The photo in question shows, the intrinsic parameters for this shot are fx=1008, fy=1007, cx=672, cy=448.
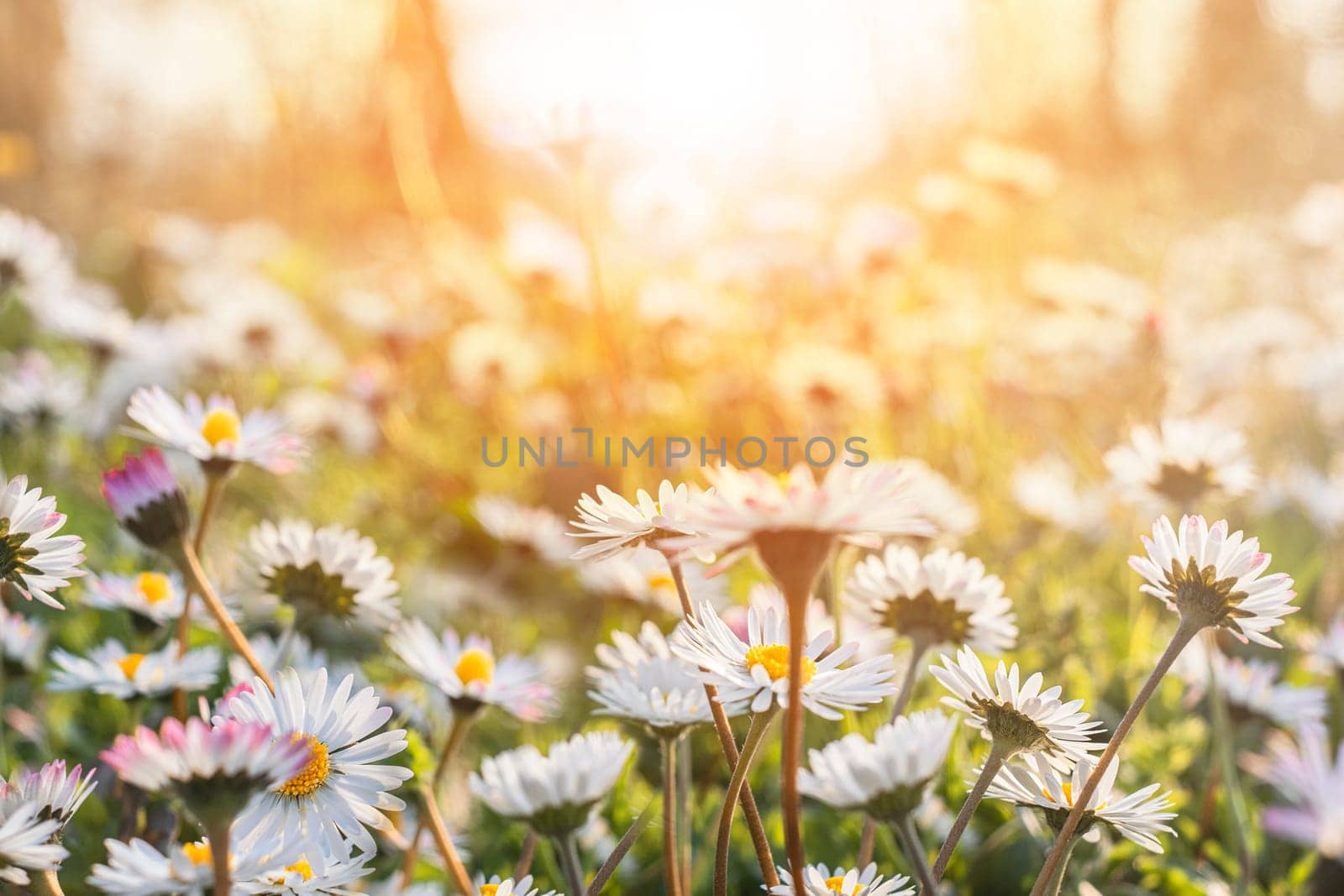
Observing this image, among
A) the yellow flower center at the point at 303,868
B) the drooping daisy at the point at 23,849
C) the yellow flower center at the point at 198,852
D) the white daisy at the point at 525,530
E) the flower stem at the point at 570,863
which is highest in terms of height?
the drooping daisy at the point at 23,849

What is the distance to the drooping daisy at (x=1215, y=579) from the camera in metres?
0.49

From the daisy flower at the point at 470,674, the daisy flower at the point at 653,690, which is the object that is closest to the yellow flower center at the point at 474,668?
the daisy flower at the point at 470,674

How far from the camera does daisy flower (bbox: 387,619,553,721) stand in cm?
64

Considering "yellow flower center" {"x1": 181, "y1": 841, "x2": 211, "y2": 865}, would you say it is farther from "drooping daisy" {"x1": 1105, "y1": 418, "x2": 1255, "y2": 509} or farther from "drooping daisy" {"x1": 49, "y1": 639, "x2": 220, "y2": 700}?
"drooping daisy" {"x1": 1105, "y1": 418, "x2": 1255, "y2": 509}

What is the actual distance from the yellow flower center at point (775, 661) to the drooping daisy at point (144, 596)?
1.44ft

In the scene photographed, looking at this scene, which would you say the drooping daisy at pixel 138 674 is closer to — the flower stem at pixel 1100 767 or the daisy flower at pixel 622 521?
the daisy flower at pixel 622 521

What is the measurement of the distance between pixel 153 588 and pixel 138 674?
4.0 inches

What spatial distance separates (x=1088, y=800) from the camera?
1.52 ft

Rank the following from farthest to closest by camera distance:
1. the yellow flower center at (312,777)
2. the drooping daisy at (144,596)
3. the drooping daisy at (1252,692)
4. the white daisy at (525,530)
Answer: the white daisy at (525,530) < the drooping daisy at (1252,692) < the drooping daisy at (144,596) < the yellow flower center at (312,777)

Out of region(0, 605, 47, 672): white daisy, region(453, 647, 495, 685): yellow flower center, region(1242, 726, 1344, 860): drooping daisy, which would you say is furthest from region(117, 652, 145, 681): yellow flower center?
region(1242, 726, 1344, 860): drooping daisy

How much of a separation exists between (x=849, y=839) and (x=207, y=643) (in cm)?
61

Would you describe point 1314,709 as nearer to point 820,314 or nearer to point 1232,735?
point 1232,735

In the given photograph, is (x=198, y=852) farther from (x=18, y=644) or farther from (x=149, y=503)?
(x=18, y=644)

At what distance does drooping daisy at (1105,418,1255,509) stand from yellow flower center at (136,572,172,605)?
2.53 feet
